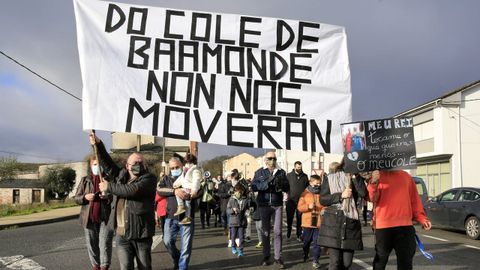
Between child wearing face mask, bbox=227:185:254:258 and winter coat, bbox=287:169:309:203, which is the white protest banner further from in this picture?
winter coat, bbox=287:169:309:203

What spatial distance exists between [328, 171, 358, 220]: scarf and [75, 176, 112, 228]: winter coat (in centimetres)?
337

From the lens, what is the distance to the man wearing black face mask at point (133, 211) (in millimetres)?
5816

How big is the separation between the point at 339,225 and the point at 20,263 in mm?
6315

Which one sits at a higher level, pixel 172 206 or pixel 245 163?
pixel 245 163

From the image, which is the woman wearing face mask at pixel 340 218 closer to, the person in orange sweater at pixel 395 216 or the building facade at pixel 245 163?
the person in orange sweater at pixel 395 216

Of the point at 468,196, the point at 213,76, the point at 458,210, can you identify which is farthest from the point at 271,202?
the point at 468,196

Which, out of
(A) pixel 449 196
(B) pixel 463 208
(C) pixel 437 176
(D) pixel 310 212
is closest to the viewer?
(D) pixel 310 212

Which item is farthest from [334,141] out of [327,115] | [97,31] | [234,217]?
[234,217]

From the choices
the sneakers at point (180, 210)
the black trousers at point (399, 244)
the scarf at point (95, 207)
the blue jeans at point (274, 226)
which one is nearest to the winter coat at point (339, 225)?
the black trousers at point (399, 244)

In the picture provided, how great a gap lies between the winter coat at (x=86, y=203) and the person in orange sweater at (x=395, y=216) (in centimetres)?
395

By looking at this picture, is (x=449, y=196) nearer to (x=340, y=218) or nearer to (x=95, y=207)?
(x=340, y=218)

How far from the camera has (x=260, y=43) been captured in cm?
614

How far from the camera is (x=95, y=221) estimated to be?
24.7 feet

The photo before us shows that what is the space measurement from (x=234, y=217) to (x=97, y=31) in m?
6.03
